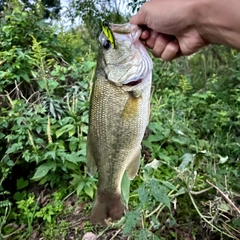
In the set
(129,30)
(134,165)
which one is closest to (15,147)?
(134,165)

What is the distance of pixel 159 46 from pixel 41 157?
1455mm

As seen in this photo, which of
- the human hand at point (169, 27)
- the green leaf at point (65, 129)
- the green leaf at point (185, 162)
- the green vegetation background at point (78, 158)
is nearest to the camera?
the human hand at point (169, 27)

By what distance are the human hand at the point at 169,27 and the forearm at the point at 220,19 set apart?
4 centimetres

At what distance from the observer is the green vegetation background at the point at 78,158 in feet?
8.73

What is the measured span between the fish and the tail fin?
0.67 feet

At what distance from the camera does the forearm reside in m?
1.49

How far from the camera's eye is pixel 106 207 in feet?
6.70

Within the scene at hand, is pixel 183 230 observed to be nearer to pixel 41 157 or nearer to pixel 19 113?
pixel 41 157

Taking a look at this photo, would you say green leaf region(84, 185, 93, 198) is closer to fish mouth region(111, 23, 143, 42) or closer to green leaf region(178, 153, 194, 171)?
green leaf region(178, 153, 194, 171)

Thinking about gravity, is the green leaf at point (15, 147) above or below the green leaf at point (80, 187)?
above

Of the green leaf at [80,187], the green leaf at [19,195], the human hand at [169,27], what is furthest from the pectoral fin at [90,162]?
the green leaf at [19,195]

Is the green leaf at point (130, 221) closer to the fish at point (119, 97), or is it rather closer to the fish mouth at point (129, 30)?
the fish at point (119, 97)

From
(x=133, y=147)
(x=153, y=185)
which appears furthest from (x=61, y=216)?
(x=133, y=147)

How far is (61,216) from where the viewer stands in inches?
118
